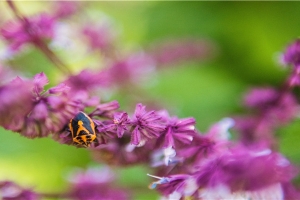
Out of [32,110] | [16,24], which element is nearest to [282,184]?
[32,110]

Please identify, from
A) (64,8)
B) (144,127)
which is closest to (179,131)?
(144,127)

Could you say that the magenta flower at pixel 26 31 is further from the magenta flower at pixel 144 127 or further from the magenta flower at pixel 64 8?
the magenta flower at pixel 144 127

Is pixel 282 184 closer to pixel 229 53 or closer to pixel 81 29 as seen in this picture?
pixel 81 29

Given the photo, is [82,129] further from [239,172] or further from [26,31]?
[26,31]

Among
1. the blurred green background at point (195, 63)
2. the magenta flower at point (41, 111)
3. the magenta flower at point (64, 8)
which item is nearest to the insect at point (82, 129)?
the magenta flower at point (41, 111)

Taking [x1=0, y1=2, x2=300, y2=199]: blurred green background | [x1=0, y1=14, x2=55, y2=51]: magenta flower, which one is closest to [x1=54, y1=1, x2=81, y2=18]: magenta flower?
[x1=0, y1=14, x2=55, y2=51]: magenta flower

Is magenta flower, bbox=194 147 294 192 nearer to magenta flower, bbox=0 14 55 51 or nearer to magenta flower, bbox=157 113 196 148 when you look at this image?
magenta flower, bbox=157 113 196 148
